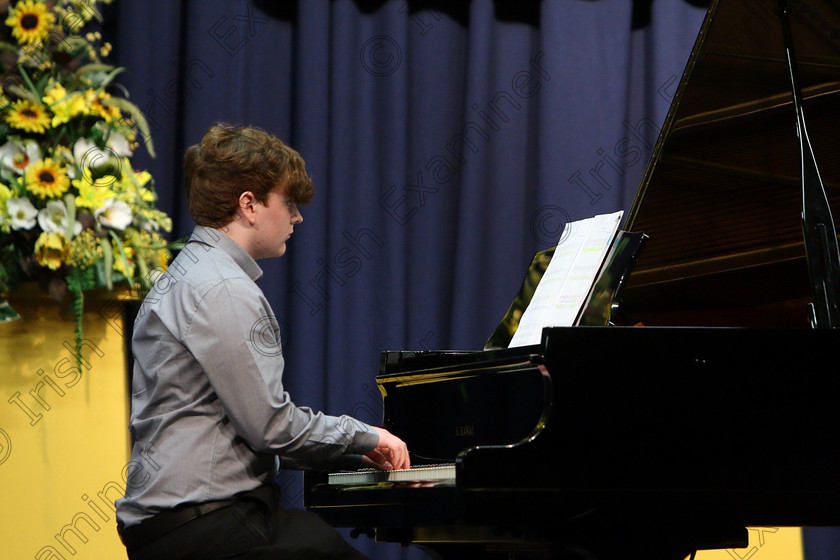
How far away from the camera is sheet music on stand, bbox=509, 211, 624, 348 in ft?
6.57

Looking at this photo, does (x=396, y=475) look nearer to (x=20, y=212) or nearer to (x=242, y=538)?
(x=242, y=538)

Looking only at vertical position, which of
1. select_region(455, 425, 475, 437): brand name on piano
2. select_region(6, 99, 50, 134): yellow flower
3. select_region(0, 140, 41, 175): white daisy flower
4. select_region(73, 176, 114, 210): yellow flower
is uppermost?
select_region(6, 99, 50, 134): yellow flower

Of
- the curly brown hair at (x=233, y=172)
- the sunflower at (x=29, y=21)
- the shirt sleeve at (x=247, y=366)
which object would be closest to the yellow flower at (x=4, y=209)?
the sunflower at (x=29, y=21)

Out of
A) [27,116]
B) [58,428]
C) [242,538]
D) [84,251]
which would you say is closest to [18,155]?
[27,116]

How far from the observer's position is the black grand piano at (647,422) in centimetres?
170

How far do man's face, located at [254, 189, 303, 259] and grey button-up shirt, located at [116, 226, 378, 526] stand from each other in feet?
0.47

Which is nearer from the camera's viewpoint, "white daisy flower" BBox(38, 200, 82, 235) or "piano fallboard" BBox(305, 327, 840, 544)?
"piano fallboard" BBox(305, 327, 840, 544)

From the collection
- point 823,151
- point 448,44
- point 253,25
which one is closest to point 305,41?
point 253,25

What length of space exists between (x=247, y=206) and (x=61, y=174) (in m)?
0.97

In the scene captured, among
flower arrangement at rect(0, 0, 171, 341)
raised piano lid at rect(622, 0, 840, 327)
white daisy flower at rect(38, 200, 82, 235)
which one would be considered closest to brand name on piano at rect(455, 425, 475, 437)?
raised piano lid at rect(622, 0, 840, 327)

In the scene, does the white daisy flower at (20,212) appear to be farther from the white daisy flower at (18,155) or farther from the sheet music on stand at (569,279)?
the sheet music on stand at (569,279)

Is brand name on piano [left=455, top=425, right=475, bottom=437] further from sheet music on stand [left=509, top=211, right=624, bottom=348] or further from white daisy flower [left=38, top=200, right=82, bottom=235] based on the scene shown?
white daisy flower [left=38, top=200, right=82, bottom=235]

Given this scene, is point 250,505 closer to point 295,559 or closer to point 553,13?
point 295,559

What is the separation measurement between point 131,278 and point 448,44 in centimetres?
174
